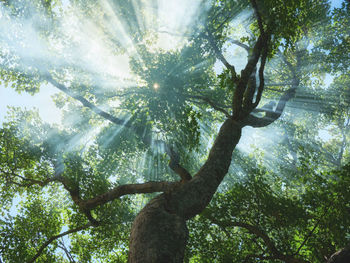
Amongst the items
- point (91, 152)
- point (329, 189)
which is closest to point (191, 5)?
point (329, 189)

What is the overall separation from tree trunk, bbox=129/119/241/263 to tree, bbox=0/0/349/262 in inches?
1.5

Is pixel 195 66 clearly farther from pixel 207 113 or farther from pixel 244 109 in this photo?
pixel 244 109

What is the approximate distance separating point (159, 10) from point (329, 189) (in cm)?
1333

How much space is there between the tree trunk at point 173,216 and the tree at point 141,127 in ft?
0.13

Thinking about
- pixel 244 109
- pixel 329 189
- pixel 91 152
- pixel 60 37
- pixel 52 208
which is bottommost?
pixel 329 189

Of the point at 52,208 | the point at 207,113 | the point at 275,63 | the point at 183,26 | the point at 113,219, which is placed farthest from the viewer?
the point at 275,63

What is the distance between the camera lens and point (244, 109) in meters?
6.64

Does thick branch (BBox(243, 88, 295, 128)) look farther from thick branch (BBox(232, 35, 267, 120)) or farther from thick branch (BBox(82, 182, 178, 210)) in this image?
thick branch (BBox(82, 182, 178, 210))

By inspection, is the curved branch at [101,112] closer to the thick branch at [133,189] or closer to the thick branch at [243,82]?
the thick branch at [133,189]

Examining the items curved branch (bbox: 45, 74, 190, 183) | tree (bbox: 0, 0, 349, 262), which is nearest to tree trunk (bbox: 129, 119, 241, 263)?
tree (bbox: 0, 0, 349, 262)

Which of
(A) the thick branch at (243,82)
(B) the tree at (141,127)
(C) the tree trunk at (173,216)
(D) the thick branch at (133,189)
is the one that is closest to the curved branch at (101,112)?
(B) the tree at (141,127)

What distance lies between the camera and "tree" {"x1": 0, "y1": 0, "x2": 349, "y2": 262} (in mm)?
6086

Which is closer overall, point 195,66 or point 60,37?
point 60,37

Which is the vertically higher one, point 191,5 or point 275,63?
point 275,63
